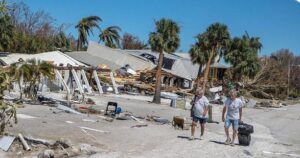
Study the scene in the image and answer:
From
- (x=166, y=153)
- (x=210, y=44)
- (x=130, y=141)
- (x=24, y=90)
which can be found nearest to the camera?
(x=166, y=153)

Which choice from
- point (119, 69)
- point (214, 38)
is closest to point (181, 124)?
point (214, 38)

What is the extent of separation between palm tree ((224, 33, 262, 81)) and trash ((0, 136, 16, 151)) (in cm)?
5379

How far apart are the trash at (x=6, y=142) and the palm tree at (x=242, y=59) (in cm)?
5379

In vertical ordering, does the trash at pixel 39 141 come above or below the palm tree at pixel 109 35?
below

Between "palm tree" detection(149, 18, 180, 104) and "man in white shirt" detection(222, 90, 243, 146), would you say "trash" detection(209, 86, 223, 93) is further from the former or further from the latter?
"man in white shirt" detection(222, 90, 243, 146)

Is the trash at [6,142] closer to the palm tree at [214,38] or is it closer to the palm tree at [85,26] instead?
the palm tree at [214,38]

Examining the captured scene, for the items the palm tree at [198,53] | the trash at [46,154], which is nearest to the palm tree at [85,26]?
the palm tree at [198,53]

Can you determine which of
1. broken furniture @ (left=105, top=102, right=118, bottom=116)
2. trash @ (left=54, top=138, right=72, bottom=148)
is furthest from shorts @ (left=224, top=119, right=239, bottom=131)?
broken furniture @ (left=105, top=102, right=118, bottom=116)

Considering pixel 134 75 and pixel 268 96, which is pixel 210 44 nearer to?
pixel 134 75

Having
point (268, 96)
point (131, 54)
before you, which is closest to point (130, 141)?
point (131, 54)

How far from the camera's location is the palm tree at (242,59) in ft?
216

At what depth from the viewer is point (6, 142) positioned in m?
11.1

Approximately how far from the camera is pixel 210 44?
48375 mm

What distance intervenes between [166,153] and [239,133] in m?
3.03
